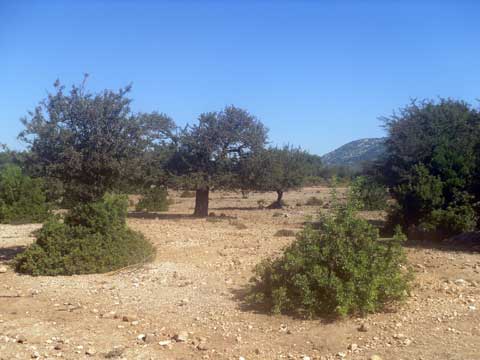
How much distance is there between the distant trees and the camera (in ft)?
43.6

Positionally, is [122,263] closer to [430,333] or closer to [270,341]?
[270,341]

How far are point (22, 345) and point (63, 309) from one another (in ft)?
5.13

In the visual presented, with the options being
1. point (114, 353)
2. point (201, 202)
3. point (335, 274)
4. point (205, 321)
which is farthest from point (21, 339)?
point (201, 202)

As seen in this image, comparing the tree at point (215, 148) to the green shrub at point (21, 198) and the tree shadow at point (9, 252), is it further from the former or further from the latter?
the tree shadow at point (9, 252)

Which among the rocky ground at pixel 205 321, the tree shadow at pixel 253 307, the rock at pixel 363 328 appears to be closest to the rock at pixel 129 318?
the rocky ground at pixel 205 321

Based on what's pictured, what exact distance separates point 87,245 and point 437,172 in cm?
916

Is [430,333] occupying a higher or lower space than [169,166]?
lower

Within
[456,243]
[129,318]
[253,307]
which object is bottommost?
[129,318]

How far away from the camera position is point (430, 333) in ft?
20.5

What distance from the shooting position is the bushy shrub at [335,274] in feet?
22.5

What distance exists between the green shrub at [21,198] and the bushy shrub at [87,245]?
11.1 meters

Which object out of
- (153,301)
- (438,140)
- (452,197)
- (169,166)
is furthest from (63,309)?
(169,166)

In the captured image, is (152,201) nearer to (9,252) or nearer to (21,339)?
(9,252)

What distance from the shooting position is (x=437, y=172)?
46.2ft
